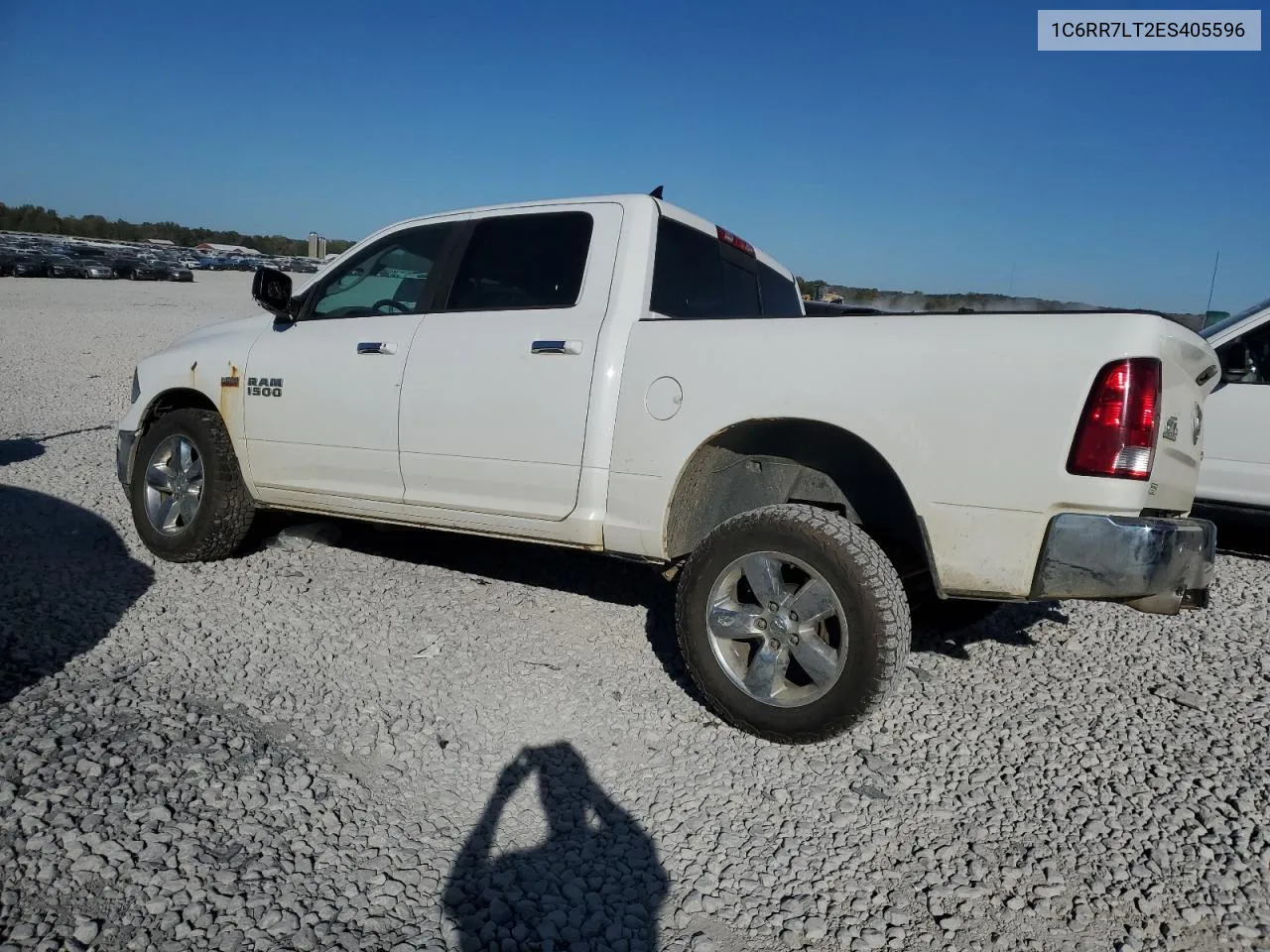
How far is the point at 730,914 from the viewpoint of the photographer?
241 centimetres

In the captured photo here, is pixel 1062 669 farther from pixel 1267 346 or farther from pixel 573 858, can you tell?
pixel 1267 346

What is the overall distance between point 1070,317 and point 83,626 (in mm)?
4162

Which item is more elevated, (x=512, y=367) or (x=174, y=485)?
(x=512, y=367)

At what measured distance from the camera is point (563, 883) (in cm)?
250

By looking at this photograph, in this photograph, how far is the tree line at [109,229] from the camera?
88.4 meters

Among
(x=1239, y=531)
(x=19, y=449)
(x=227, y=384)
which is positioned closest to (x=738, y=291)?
(x=227, y=384)

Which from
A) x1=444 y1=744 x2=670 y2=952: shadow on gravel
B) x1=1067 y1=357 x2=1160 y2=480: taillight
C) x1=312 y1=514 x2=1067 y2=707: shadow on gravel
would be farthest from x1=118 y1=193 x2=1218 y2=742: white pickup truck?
x1=444 y1=744 x2=670 y2=952: shadow on gravel

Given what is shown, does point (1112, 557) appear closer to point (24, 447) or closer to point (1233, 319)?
point (1233, 319)

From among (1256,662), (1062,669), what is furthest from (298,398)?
(1256,662)

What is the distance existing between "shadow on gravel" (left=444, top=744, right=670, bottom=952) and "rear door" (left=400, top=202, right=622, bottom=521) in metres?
1.28

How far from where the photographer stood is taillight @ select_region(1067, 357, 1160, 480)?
8.82 ft

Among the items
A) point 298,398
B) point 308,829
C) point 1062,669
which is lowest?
point 308,829

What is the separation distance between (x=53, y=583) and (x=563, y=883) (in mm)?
3357

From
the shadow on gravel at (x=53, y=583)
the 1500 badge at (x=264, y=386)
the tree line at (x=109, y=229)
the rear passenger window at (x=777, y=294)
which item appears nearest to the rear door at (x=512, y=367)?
the 1500 badge at (x=264, y=386)
